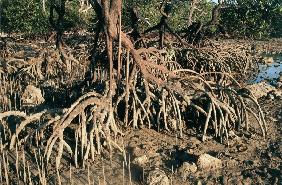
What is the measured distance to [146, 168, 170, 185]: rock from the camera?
4.52 m

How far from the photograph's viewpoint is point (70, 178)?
444 centimetres

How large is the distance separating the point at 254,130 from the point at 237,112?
456 millimetres

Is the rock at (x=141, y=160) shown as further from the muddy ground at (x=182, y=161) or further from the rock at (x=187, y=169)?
the rock at (x=187, y=169)

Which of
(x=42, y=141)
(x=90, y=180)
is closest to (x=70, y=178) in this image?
(x=90, y=180)

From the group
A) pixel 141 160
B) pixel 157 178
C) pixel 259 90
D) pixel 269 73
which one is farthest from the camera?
pixel 269 73

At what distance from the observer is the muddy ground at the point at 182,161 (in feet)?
15.4

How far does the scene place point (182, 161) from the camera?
203 inches

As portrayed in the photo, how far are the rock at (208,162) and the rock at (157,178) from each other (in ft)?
1.73

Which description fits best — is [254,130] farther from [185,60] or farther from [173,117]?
[185,60]

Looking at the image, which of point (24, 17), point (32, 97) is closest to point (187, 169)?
point (32, 97)

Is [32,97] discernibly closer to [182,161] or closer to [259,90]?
[182,161]

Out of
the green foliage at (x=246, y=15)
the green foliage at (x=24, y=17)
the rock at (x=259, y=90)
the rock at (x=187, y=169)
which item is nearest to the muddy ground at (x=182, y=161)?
the rock at (x=187, y=169)

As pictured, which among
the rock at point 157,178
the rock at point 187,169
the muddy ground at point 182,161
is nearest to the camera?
the rock at point 157,178

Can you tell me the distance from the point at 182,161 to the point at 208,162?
359 millimetres
